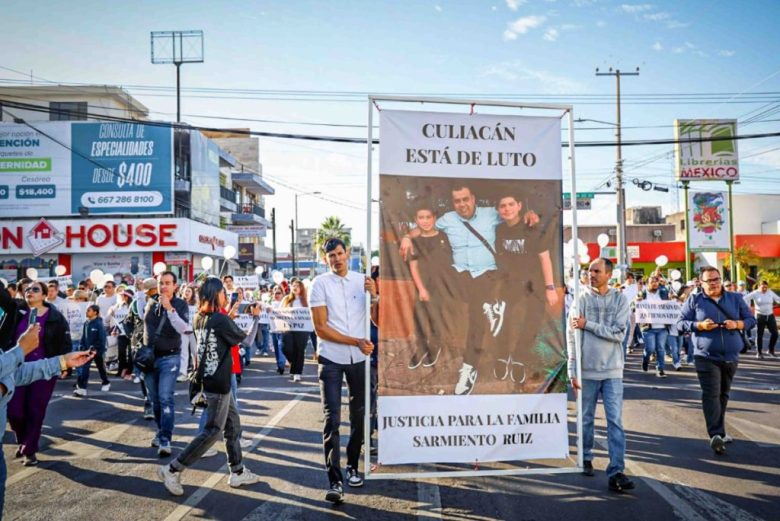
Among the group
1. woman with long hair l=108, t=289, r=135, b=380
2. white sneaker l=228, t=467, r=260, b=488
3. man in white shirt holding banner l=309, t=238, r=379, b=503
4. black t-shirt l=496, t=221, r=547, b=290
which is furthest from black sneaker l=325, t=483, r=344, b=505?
woman with long hair l=108, t=289, r=135, b=380

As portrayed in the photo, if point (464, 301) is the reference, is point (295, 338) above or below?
below

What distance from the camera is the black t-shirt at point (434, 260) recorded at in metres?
5.06

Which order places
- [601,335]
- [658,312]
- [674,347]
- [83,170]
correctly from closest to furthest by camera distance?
[601,335]
[658,312]
[674,347]
[83,170]

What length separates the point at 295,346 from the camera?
11992 millimetres

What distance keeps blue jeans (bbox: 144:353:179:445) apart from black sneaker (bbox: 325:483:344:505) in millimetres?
2608

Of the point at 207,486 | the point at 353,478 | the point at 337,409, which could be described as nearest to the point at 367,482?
the point at 353,478

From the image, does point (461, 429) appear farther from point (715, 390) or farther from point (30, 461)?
point (30, 461)

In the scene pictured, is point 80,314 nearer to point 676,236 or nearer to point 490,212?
point 490,212

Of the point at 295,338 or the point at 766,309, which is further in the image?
the point at 766,309

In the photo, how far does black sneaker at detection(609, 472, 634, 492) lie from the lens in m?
5.33

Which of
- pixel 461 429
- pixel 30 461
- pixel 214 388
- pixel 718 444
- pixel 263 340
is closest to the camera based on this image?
pixel 461 429

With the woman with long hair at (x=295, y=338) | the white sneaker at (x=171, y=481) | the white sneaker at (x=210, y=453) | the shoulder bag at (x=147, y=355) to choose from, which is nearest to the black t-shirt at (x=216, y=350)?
the white sneaker at (x=171, y=481)

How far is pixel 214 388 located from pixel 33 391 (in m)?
2.85

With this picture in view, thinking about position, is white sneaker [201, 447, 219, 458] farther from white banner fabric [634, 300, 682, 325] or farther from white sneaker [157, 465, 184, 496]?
white banner fabric [634, 300, 682, 325]
